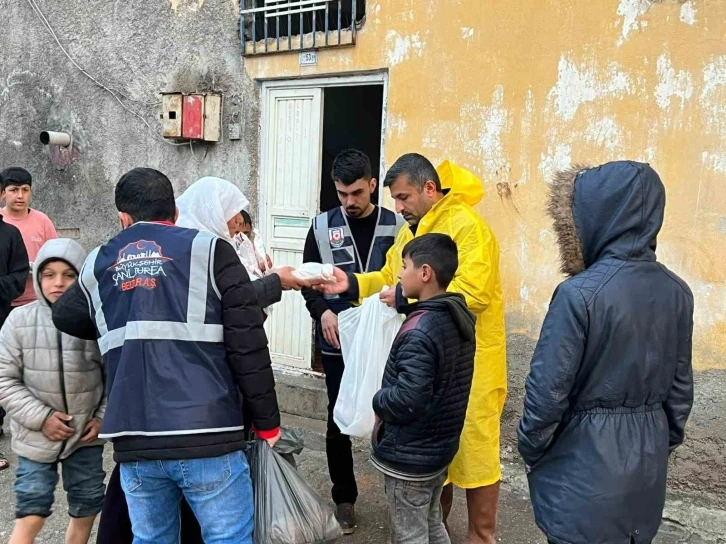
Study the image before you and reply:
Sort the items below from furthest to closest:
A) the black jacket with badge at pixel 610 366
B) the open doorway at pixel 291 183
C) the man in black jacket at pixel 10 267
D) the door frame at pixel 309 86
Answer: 1. the open doorway at pixel 291 183
2. the door frame at pixel 309 86
3. the man in black jacket at pixel 10 267
4. the black jacket with badge at pixel 610 366

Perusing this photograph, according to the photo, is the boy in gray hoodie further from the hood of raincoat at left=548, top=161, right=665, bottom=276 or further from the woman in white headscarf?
the hood of raincoat at left=548, top=161, right=665, bottom=276

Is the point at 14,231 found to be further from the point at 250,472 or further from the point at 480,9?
the point at 480,9

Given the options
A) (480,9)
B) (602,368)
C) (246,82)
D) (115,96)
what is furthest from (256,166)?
(602,368)

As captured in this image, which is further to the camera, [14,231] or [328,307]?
[14,231]

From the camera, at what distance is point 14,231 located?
4289 mm

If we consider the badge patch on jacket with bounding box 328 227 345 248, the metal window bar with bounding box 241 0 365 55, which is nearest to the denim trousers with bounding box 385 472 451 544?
the badge patch on jacket with bounding box 328 227 345 248

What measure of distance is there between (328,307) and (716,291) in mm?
2138

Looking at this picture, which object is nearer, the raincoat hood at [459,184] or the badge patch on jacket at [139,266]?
the badge patch on jacket at [139,266]

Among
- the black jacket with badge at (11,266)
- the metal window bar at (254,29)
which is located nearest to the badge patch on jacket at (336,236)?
the black jacket with badge at (11,266)

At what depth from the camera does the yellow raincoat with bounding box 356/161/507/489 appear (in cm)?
288

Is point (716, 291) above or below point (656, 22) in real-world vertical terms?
below

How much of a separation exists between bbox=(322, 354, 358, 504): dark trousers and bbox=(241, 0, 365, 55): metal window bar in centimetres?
255

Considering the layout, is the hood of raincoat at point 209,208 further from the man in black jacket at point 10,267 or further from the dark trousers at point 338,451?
the man in black jacket at point 10,267

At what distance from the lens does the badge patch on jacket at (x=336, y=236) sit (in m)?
3.57
